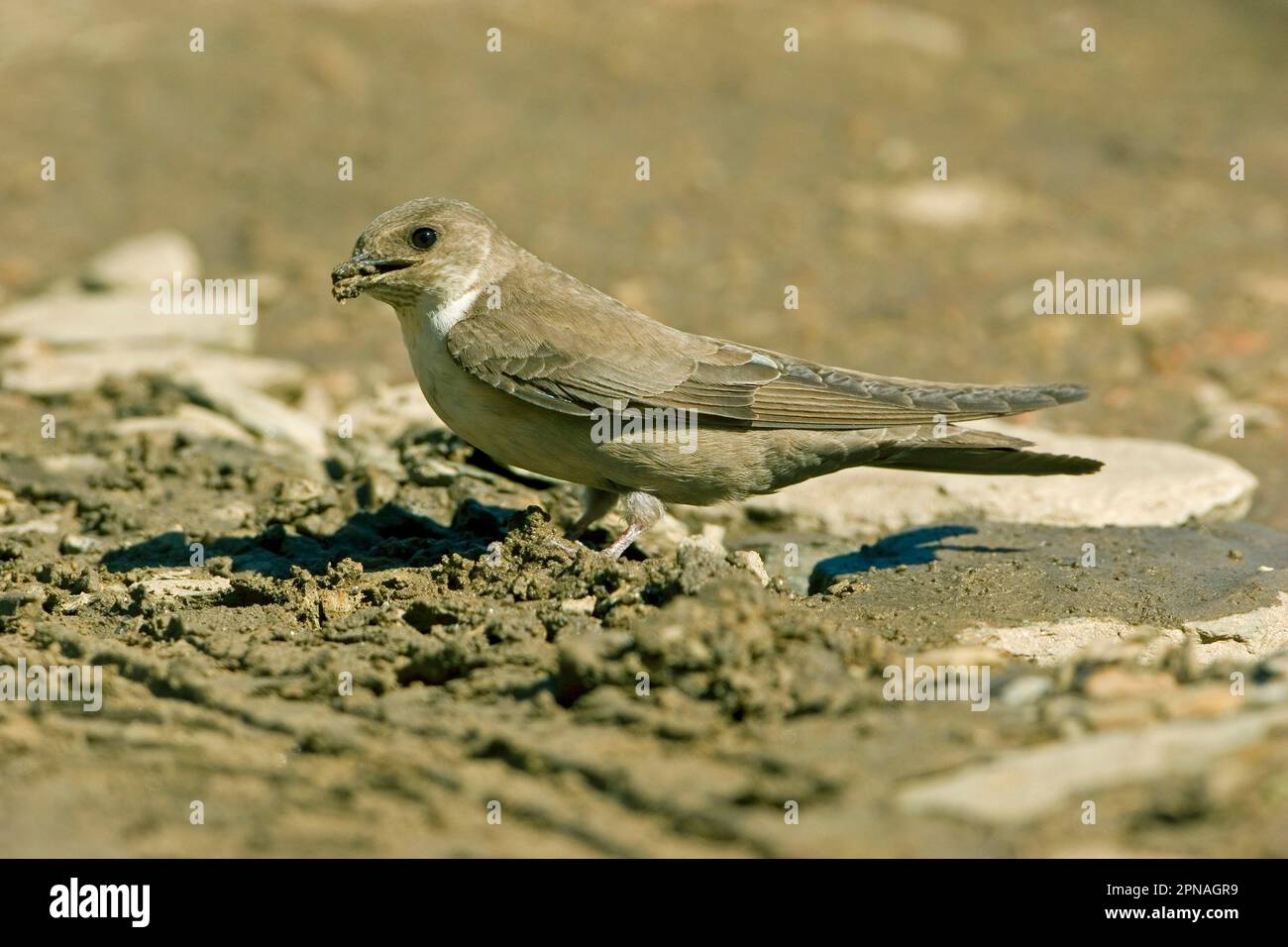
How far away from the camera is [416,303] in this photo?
6500 millimetres

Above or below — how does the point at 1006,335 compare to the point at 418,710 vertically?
above

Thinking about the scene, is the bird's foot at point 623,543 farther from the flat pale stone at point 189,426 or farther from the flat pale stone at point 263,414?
the flat pale stone at point 189,426

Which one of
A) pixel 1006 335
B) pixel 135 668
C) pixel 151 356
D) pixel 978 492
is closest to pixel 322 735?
pixel 135 668

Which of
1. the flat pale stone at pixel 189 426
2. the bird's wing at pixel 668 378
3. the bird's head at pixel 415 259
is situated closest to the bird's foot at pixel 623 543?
the bird's wing at pixel 668 378

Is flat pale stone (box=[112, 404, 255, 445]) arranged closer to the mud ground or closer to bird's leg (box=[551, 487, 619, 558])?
the mud ground

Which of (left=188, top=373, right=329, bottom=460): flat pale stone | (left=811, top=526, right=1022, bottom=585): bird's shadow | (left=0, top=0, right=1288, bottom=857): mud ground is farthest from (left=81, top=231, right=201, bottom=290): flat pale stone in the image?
(left=811, top=526, right=1022, bottom=585): bird's shadow

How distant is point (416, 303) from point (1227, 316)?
6699mm

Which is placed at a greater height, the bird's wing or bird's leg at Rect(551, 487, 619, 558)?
the bird's wing

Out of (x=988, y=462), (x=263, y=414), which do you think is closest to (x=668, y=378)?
(x=988, y=462)

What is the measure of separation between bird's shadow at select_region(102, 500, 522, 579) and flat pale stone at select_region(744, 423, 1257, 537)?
57.9 inches

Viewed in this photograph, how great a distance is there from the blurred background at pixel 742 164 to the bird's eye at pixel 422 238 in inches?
134

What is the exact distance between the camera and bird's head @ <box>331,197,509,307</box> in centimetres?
641
